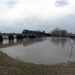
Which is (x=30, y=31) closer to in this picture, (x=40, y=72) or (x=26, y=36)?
(x=26, y=36)

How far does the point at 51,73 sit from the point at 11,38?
417 ft

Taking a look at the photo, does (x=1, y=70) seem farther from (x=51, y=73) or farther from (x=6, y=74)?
(x=51, y=73)

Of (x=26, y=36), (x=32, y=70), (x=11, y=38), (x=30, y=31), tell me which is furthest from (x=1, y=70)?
(x=30, y=31)

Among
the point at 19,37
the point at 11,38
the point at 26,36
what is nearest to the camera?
the point at 11,38

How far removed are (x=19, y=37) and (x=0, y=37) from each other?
37.3 metres

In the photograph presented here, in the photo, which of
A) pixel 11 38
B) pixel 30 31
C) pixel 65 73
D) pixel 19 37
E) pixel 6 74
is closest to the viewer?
pixel 6 74

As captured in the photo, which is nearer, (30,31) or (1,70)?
(1,70)

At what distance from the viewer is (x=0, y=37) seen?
117 meters

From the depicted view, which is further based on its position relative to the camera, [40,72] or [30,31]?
[30,31]

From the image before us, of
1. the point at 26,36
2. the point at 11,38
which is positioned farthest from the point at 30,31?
the point at 11,38

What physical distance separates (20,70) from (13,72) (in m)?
0.80

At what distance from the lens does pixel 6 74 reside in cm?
1508

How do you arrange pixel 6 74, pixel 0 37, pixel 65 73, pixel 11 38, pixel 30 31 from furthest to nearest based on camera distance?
pixel 30 31 → pixel 11 38 → pixel 0 37 → pixel 65 73 → pixel 6 74

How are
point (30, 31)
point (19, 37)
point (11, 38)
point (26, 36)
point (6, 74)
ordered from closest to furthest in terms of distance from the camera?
1. point (6, 74)
2. point (11, 38)
3. point (19, 37)
4. point (26, 36)
5. point (30, 31)
